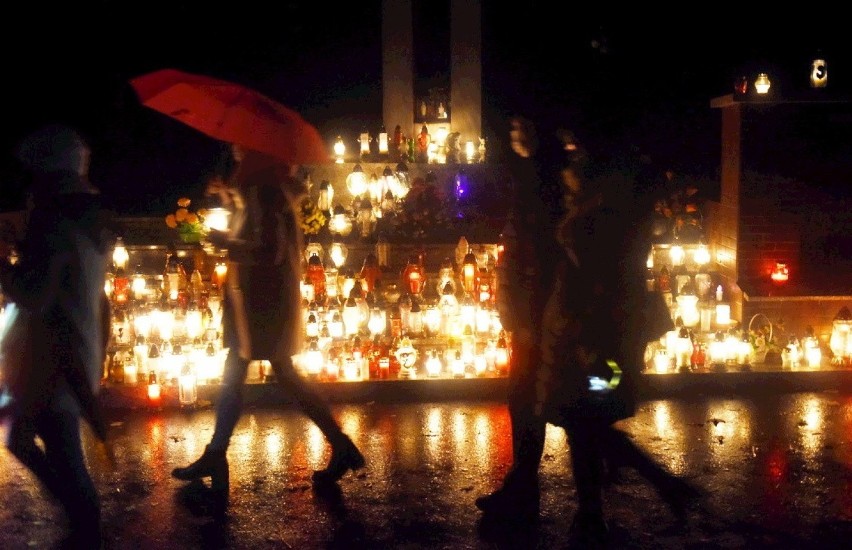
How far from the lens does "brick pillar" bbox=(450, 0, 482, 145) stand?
46.2 feet

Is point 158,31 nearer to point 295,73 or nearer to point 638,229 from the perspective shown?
point 295,73

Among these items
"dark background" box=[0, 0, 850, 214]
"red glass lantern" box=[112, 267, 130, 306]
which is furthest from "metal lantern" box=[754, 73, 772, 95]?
"dark background" box=[0, 0, 850, 214]

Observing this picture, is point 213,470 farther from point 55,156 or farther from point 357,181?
point 357,181

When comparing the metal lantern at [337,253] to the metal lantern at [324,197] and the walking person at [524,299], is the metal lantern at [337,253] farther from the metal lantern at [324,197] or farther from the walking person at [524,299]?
the walking person at [524,299]

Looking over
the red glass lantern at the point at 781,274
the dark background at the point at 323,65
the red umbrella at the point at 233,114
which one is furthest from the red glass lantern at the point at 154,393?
the dark background at the point at 323,65

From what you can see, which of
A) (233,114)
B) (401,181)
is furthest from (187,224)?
(233,114)

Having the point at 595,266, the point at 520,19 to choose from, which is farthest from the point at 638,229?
the point at 520,19

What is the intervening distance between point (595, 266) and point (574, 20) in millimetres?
14355

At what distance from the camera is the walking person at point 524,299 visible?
505cm

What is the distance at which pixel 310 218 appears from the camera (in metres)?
10.7

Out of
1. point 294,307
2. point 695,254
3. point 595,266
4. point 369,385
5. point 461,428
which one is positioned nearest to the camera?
point 595,266

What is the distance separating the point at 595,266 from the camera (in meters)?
4.87

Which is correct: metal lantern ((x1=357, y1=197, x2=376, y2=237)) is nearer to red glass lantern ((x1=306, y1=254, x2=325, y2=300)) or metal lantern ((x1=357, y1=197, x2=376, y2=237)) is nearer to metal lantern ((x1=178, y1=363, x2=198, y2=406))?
red glass lantern ((x1=306, y1=254, x2=325, y2=300))

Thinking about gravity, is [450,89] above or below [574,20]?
below
